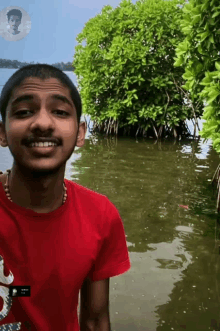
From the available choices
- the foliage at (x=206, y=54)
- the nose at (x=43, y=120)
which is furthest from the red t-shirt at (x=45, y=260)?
the foliage at (x=206, y=54)

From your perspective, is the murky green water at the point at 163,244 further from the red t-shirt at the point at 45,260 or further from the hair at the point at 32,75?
the hair at the point at 32,75

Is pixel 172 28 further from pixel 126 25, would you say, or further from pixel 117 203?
pixel 117 203

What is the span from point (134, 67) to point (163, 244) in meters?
13.2

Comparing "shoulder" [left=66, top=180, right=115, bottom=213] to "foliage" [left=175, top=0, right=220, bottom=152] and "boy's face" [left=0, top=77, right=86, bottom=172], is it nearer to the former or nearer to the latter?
"boy's face" [left=0, top=77, right=86, bottom=172]

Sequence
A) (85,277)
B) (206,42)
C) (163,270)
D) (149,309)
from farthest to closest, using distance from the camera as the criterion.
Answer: (206,42) < (163,270) < (149,309) < (85,277)

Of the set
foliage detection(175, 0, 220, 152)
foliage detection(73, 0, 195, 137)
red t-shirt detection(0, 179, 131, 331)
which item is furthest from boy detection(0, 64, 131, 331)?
foliage detection(73, 0, 195, 137)

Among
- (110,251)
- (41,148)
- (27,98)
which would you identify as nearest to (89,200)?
(110,251)

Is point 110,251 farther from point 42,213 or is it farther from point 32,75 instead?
point 32,75

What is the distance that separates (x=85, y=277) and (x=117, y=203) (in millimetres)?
4959

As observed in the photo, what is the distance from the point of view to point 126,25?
696 inches

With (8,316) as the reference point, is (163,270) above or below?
below

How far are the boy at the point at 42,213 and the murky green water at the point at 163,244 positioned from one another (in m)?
1.77

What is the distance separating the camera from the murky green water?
3484 mm

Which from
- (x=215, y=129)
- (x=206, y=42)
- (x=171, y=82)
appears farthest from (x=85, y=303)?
(x=171, y=82)
